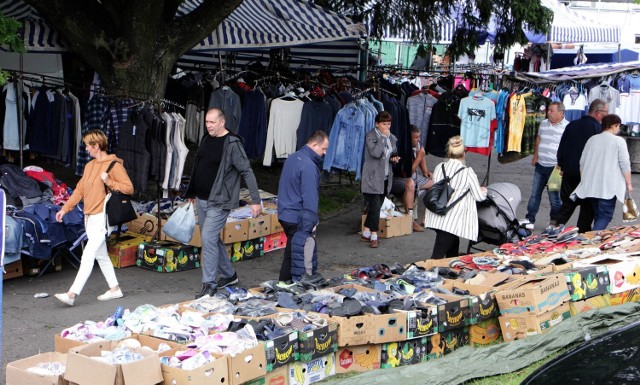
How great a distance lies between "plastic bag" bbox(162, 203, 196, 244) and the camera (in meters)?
10.4

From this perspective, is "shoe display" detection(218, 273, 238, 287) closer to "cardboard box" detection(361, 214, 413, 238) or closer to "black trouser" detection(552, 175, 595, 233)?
"cardboard box" detection(361, 214, 413, 238)

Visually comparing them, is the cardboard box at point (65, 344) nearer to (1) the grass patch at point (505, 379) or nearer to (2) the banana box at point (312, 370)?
(2) the banana box at point (312, 370)

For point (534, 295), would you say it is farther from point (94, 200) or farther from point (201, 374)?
point (94, 200)

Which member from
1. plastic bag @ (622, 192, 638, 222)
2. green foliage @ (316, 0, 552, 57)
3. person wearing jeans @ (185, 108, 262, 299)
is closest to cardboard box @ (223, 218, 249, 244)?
person wearing jeans @ (185, 108, 262, 299)

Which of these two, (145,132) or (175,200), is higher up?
(145,132)

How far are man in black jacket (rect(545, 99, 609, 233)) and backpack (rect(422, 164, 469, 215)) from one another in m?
3.01

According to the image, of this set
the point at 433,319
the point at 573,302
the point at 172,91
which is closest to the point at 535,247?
the point at 573,302

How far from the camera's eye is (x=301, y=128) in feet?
43.1

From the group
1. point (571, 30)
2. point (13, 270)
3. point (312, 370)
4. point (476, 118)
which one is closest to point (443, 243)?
point (312, 370)

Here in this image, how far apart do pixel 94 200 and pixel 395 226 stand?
5.14 m

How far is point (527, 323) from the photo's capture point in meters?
7.22

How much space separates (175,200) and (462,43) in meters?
7.76

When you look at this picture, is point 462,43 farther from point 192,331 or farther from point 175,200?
point 192,331

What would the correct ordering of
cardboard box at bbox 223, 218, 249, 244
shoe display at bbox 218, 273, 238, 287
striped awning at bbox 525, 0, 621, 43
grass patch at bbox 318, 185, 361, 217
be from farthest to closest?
striped awning at bbox 525, 0, 621, 43 → grass patch at bbox 318, 185, 361, 217 → cardboard box at bbox 223, 218, 249, 244 → shoe display at bbox 218, 273, 238, 287
